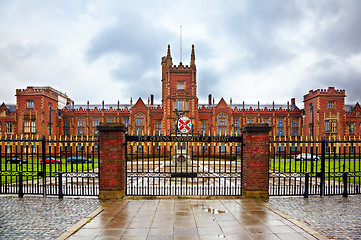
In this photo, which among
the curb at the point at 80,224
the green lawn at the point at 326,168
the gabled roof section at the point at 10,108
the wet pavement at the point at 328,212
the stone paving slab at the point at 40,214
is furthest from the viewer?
the gabled roof section at the point at 10,108

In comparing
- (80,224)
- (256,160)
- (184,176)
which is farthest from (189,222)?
(184,176)

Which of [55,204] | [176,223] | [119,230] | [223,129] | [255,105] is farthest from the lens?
[255,105]

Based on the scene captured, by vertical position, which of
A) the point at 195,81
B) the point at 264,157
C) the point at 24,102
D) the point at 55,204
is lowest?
the point at 55,204

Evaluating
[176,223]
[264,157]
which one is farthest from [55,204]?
[264,157]

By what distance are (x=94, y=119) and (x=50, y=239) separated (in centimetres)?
5356

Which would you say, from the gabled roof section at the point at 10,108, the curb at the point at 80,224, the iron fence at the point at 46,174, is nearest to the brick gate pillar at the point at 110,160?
the iron fence at the point at 46,174

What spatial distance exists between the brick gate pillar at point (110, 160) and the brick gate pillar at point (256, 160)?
4.40 metres

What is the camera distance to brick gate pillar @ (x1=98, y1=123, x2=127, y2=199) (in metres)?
9.00

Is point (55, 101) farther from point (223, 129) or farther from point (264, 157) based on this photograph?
point (264, 157)

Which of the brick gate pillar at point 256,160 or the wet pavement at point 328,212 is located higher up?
the brick gate pillar at point 256,160

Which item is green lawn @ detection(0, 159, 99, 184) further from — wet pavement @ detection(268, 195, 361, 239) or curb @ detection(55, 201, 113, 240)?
wet pavement @ detection(268, 195, 361, 239)

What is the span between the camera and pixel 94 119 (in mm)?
56500

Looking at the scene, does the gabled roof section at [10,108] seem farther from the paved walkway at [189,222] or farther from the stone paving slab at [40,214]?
the paved walkway at [189,222]

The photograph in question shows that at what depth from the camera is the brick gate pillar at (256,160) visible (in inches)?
358
